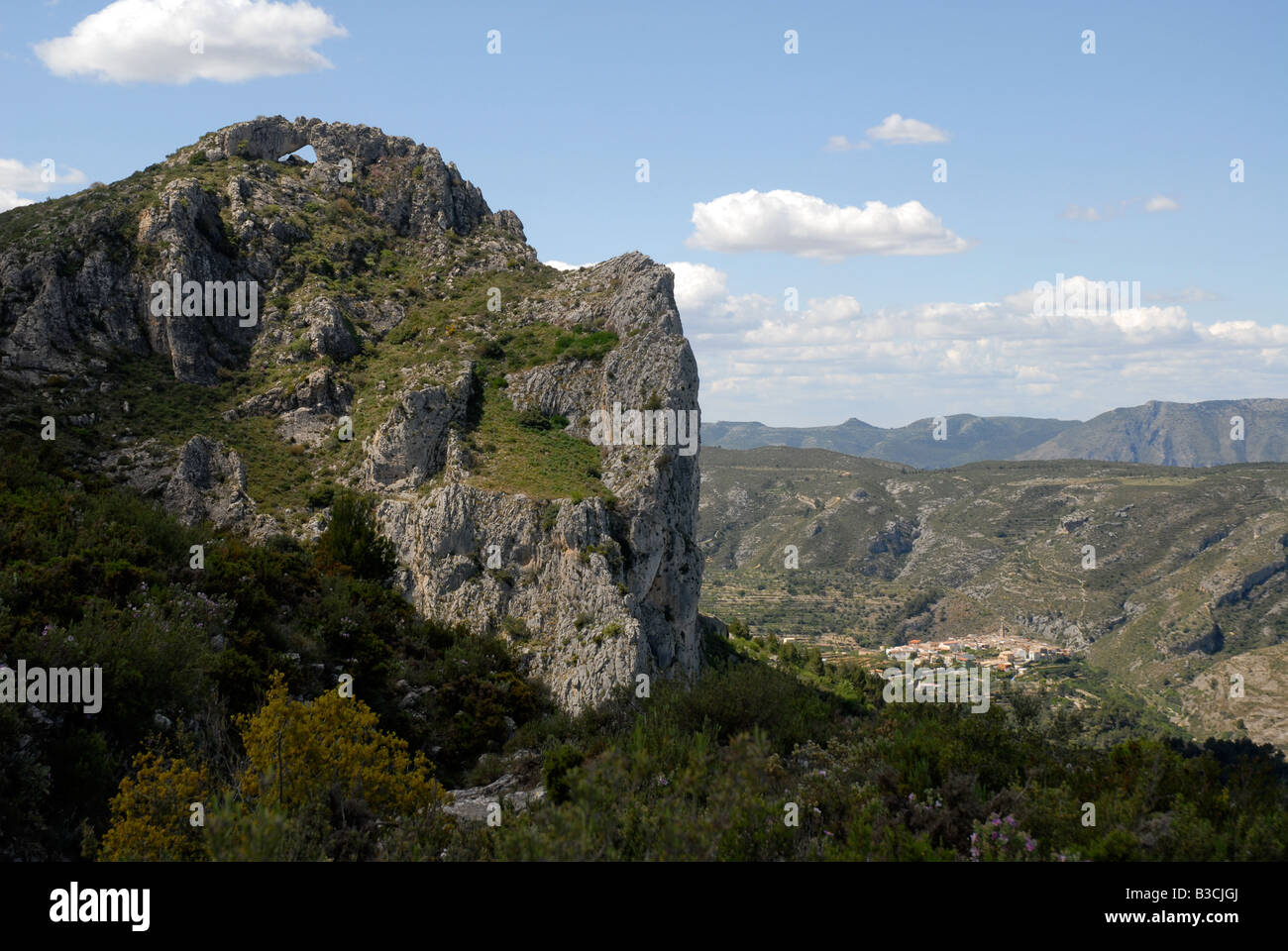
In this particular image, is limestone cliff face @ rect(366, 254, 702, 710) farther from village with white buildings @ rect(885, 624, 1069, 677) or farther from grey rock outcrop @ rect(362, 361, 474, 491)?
village with white buildings @ rect(885, 624, 1069, 677)

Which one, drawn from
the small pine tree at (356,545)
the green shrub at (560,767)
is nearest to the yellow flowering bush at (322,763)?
the green shrub at (560,767)

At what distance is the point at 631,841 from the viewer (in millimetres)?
9727

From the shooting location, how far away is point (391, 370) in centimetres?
5206

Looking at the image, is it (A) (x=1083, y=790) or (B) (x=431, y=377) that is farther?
(B) (x=431, y=377)

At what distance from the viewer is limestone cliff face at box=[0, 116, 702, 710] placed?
131 ft

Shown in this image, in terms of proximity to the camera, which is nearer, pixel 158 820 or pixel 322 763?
pixel 158 820

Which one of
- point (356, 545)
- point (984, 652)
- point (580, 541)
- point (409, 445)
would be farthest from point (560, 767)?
point (984, 652)

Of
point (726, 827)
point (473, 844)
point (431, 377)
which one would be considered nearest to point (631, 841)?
point (726, 827)

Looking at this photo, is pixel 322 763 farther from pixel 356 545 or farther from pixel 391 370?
pixel 391 370

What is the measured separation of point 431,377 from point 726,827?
44.1 metres

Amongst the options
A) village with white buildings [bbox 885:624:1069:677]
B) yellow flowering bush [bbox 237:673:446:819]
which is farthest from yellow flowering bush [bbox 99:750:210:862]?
village with white buildings [bbox 885:624:1069:677]
